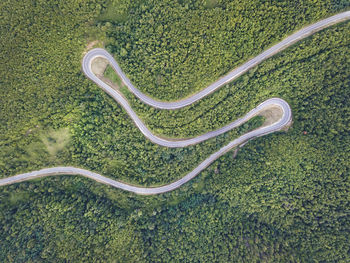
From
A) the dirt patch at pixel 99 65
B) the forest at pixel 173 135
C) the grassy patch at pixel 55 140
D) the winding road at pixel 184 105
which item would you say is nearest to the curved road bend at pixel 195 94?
the winding road at pixel 184 105

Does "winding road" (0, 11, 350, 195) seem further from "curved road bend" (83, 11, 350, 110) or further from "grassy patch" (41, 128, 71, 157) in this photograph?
"grassy patch" (41, 128, 71, 157)

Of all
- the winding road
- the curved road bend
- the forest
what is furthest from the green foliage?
the winding road

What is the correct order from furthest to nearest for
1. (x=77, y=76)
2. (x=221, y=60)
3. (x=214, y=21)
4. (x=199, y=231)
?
(x=199, y=231)
(x=77, y=76)
(x=221, y=60)
(x=214, y=21)

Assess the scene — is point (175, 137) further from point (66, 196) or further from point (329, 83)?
point (329, 83)

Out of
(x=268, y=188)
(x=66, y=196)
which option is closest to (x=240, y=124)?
(x=268, y=188)

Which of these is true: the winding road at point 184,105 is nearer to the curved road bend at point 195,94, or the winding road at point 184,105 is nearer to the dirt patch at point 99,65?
the curved road bend at point 195,94

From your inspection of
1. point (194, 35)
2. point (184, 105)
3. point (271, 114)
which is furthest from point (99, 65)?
point (271, 114)
